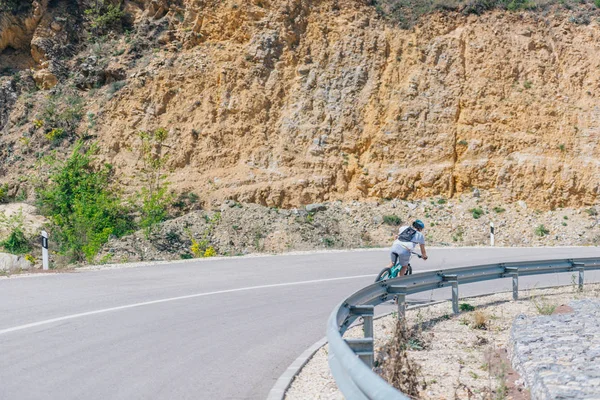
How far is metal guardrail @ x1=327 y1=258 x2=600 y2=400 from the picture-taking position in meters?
3.13

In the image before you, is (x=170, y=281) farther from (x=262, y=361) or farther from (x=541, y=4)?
(x=541, y=4)

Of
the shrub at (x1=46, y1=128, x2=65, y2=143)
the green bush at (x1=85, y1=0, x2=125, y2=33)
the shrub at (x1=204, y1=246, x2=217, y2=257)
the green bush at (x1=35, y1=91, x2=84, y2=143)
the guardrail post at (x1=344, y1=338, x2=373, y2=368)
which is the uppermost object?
the green bush at (x1=85, y1=0, x2=125, y2=33)

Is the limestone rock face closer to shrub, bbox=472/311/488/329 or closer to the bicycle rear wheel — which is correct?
the bicycle rear wheel

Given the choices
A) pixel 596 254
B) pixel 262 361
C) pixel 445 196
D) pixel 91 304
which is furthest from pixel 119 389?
pixel 445 196

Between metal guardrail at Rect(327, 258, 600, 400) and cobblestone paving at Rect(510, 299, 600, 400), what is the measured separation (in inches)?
63.9

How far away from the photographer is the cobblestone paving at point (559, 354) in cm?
508

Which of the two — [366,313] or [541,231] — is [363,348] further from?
[541,231]

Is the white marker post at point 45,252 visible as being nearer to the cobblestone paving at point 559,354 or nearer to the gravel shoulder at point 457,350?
the gravel shoulder at point 457,350

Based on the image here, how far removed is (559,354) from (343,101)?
83.1 ft

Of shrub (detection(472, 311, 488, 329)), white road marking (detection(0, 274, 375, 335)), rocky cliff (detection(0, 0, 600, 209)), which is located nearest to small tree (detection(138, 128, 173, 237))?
rocky cliff (detection(0, 0, 600, 209))

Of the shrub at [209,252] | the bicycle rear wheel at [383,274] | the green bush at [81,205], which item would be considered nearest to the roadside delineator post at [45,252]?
the green bush at [81,205]

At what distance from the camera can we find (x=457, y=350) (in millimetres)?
7941

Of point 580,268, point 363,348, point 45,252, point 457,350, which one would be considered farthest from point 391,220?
point 363,348

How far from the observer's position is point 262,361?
22.1 feet
